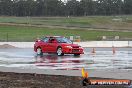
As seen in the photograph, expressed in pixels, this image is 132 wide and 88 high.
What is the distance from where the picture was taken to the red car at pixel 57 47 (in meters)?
32.5

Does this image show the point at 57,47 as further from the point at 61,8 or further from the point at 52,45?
the point at 61,8

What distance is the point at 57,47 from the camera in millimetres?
33156

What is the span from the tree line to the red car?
125051 mm

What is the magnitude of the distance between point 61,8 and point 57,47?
5425 inches

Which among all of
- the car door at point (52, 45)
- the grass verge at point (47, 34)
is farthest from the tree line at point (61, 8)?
the car door at point (52, 45)

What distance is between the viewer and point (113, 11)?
566ft

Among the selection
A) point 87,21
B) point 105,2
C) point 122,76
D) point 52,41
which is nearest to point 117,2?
point 105,2

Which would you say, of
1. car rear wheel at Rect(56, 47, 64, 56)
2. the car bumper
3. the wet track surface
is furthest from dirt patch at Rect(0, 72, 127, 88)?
car rear wheel at Rect(56, 47, 64, 56)

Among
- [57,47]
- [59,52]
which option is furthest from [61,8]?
[59,52]

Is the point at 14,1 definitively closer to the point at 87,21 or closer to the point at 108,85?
the point at 87,21

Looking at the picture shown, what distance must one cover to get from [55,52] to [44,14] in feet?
426

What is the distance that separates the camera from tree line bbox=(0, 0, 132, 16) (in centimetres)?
16162

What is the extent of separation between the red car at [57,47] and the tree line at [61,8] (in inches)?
4923

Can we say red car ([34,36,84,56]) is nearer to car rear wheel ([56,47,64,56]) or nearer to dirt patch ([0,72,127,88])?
car rear wheel ([56,47,64,56])
